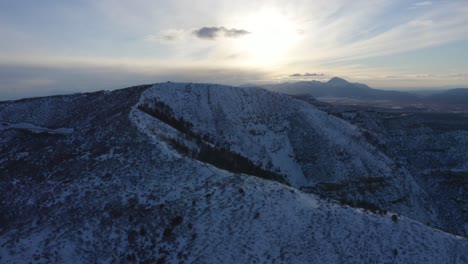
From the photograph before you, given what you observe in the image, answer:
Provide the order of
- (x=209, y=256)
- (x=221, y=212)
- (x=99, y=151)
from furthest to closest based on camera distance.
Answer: (x=99, y=151) < (x=221, y=212) < (x=209, y=256)

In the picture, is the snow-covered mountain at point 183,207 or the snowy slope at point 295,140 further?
the snowy slope at point 295,140

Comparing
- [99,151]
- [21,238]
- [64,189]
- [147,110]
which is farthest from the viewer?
[147,110]

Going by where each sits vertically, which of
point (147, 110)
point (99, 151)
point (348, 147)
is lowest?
point (348, 147)

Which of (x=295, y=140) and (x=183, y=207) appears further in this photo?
(x=295, y=140)

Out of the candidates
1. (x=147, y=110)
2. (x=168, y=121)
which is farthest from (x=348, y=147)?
(x=147, y=110)

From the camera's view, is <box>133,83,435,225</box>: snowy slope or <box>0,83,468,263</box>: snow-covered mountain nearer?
<box>0,83,468,263</box>: snow-covered mountain

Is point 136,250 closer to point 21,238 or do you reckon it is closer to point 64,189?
point 21,238

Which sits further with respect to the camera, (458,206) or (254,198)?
(458,206)

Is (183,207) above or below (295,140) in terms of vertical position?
above
